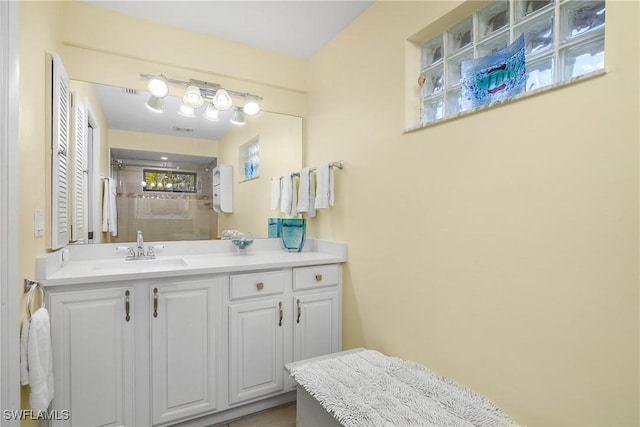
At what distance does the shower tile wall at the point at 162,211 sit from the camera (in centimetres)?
217

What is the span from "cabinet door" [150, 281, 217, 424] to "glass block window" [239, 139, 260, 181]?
102 cm

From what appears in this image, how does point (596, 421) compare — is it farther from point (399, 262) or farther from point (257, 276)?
point (257, 276)

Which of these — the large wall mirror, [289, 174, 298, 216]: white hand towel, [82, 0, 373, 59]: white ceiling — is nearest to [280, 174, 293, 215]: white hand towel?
[289, 174, 298, 216]: white hand towel

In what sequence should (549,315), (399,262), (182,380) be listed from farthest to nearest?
(399,262)
(182,380)
(549,315)

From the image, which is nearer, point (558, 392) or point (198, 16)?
point (558, 392)

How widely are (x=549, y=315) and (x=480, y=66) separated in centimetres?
106

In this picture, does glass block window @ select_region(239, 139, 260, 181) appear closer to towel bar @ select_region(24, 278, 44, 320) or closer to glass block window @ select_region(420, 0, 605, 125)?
glass block window @ select_region(420, 0, 605, 125)

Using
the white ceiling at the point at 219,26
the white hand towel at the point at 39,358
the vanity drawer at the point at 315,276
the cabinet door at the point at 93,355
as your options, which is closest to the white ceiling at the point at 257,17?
the white ceiling at the point at 219,26

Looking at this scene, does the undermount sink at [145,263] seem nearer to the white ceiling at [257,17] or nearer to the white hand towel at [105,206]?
the white hand towel at [105,206]

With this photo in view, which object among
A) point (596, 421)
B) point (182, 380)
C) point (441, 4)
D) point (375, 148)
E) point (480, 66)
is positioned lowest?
point (182, 380)

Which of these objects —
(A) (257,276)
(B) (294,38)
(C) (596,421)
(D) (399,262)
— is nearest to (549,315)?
(C) (596,421)

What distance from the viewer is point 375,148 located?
6.56 ft

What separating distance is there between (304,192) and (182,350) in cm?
128

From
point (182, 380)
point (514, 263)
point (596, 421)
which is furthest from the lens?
point (182, 380)
